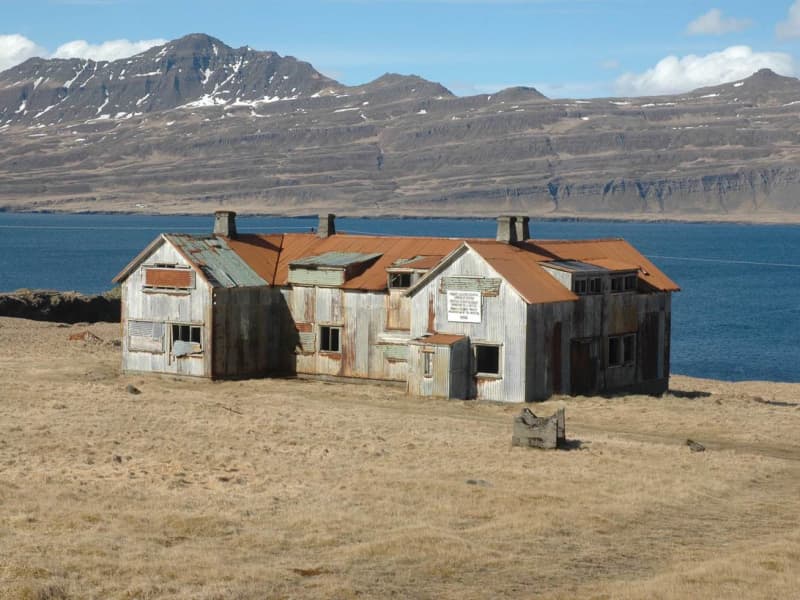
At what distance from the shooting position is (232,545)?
71.2 ft

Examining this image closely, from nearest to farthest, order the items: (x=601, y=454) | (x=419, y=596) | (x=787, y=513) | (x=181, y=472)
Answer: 1. (x=419, y=596)
2. (x=787, y=513)
3. (x=181, y=472)
4. (x=601, y=454)

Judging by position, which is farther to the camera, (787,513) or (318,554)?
(787,513)

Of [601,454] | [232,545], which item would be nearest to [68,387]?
[601,454]

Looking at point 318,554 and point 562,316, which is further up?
point 562,316

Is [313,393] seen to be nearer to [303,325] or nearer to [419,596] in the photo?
[303,325]

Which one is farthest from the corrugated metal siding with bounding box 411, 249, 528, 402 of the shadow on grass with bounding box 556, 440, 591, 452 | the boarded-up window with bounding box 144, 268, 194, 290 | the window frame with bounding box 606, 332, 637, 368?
the boarded-up window with bounding box 144, 268, 194, 290

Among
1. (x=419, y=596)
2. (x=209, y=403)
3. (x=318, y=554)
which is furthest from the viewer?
(x=209, y=403)

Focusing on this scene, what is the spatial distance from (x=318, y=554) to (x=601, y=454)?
39.4 feet

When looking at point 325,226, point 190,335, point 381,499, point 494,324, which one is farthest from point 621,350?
point 381,499

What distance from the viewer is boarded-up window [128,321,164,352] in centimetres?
4788

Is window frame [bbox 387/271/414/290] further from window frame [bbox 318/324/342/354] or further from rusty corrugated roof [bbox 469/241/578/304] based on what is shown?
rusty corrugated roof [bbox 469/241/578/304]

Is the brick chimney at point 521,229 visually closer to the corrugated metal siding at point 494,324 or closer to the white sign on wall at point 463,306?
the corrugated metal siding at point 494,324

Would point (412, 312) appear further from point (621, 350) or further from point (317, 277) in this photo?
point (621, 350)

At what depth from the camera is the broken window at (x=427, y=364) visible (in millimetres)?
43000
